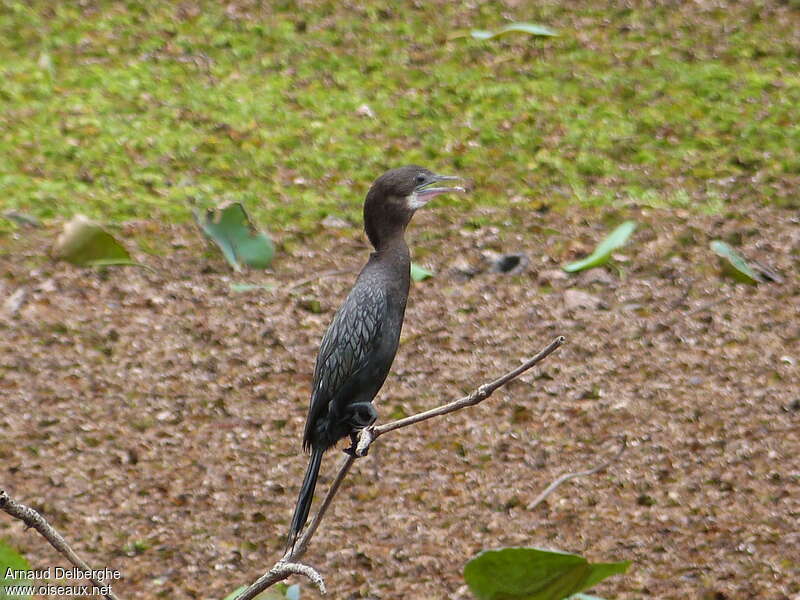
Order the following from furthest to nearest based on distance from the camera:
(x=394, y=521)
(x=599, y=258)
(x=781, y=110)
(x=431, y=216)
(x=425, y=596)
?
(x=781, y=110)
(x=431, y=216)
(x=599, y=258)
(x=394, y=521)
(x=425, y=596)

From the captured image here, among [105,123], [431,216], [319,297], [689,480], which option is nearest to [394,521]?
[689,480]

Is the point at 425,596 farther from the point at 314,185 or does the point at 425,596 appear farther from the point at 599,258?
the point at 314,185

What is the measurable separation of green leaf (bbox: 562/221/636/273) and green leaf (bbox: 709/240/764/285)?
342 mm

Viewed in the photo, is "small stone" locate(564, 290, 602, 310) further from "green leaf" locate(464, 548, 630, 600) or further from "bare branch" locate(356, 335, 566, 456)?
"bare branch" locate(356, 335, 566, 456)

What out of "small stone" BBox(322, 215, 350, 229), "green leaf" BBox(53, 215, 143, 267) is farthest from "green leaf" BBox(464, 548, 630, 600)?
"small stone" BBox(322, 215, 350, 229)

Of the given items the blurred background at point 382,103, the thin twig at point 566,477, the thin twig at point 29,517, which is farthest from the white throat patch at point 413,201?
the blurred background at point 382,103

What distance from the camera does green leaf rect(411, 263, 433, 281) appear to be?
4688 mm

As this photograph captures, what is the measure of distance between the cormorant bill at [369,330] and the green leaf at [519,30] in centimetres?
339

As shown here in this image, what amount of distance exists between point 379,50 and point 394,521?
11.6 ft

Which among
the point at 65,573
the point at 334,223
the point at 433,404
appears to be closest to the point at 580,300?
the point at 433,404

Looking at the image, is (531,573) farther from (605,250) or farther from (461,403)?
(605,250)

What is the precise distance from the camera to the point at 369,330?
293 centimetres

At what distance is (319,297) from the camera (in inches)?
183

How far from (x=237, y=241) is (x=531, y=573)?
2.48 m
